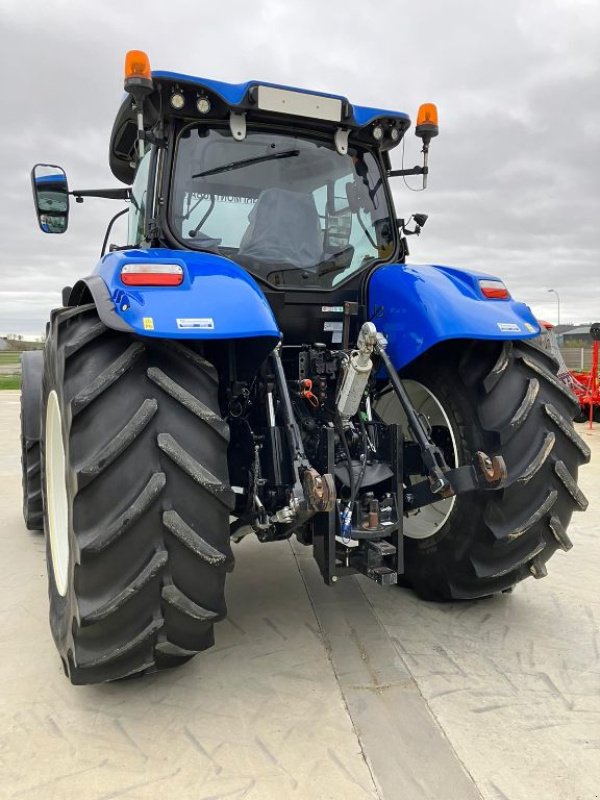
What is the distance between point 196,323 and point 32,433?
105 inches

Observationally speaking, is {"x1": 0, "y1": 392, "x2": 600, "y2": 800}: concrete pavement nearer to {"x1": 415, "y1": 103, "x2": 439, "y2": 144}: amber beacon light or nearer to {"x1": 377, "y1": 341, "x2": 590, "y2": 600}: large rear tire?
{"x1": 377, "y1": 341, "x2": 590, "y2": 600}: large rear tire

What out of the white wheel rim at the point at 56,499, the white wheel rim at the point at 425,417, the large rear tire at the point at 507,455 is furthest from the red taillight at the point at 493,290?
the white wheel rim at the point at 56,499

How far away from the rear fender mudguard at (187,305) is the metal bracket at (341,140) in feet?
4.02

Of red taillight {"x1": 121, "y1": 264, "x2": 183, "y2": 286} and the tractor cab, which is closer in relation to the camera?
red taillight {"x1": 121, "y1": 264, "x2": 183, "y2": 286}

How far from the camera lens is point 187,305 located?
2.12 metres

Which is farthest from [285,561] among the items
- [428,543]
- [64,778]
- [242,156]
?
[242,156]

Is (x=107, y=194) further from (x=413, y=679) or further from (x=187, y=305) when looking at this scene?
(x=413, y=679)

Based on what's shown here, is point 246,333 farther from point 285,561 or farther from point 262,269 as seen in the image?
point 285,561

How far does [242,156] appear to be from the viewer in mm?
3016

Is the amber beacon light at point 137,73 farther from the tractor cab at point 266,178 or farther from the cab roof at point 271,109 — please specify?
the cab roof at point 271,109

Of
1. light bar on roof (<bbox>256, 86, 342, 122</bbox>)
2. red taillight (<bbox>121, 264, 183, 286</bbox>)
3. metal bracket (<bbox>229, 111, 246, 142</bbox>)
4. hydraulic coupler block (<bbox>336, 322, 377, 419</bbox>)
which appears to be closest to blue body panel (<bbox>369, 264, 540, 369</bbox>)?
hydraulic coupler block (<bbox>336, 322, 377, 419</bbox>)

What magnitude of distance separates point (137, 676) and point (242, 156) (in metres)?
2.30

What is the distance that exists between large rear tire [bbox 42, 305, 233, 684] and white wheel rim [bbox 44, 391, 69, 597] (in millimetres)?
538

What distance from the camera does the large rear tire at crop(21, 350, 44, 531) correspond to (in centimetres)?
423
